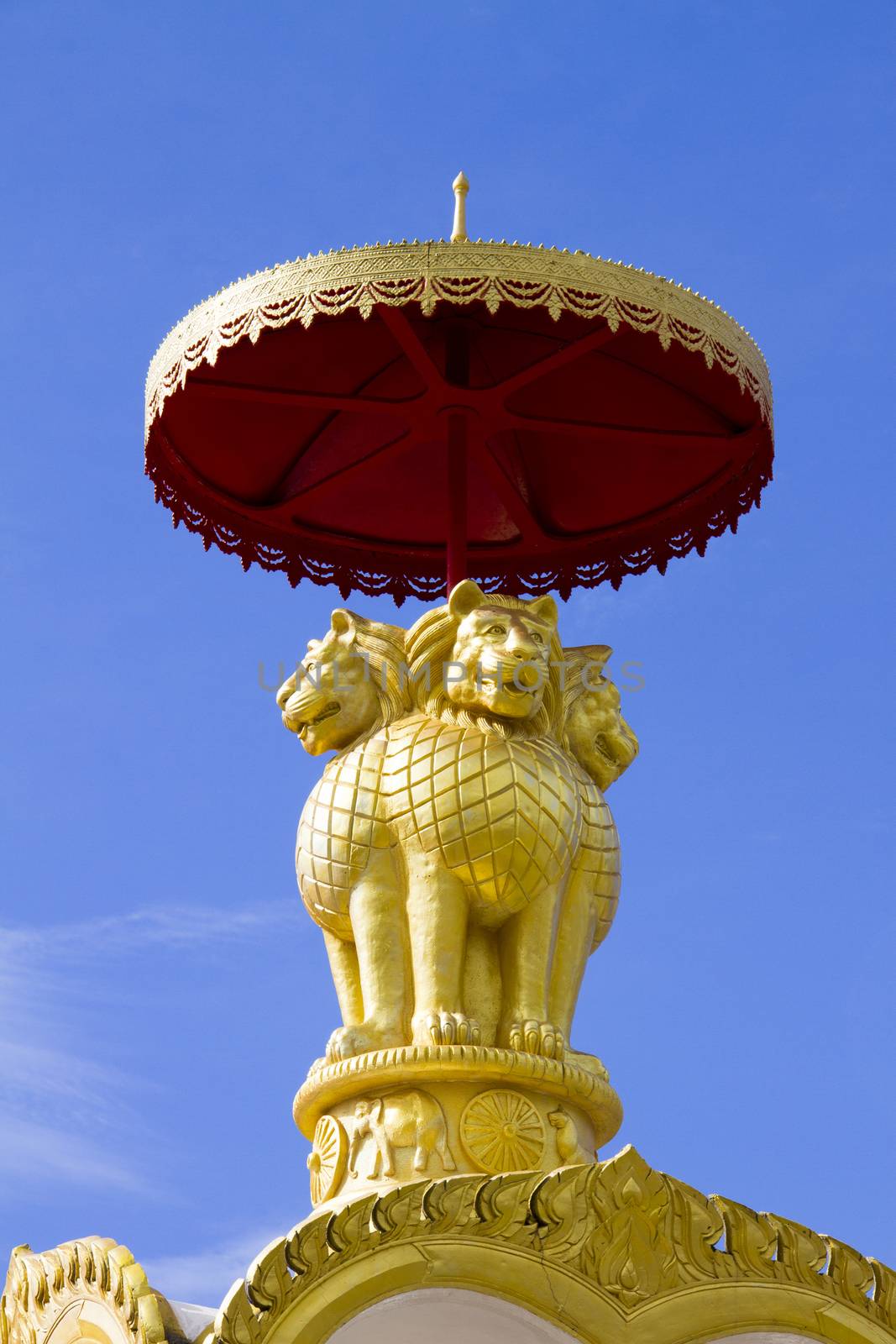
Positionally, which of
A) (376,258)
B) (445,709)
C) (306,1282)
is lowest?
(306,1282)

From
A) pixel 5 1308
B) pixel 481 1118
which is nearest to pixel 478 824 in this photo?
pixel 481 1118

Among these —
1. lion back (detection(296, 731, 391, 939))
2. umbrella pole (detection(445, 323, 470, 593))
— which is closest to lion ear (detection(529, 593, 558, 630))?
umbrella pole (detection(445, 323, 470, 593))

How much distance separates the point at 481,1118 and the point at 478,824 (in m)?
1.04

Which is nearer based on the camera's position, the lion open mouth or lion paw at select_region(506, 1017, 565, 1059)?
lion paw at select_region(506, 1017, 565, 1059)

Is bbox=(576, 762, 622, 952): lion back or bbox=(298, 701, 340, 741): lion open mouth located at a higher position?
bbox=(298, 701, 340, 741): lion open mouth

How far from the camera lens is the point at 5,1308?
29.9 ft

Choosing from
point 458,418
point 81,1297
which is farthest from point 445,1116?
point 458,418

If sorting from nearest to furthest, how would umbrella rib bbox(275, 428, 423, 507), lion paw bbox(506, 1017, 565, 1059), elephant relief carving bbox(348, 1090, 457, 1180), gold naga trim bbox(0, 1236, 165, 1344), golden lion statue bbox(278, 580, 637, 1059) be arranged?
gold naga trim bbox(0, 1236, 165, 1344) < elephant relief carving bbox(348, 1090, 457, 1180) < lion paw bbox(506, 1017, 565, 1059) < golden lion statue bbox(278, 580, 637, 1059) < umbrella rib bbox(275, 428, 423, 507)

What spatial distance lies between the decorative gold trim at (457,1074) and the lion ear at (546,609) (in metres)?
1.67

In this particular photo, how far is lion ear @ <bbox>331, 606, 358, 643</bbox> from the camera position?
9.73 metres

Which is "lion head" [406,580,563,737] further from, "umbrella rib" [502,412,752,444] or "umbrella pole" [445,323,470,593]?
"umbrella rib" [502,412,752,444]

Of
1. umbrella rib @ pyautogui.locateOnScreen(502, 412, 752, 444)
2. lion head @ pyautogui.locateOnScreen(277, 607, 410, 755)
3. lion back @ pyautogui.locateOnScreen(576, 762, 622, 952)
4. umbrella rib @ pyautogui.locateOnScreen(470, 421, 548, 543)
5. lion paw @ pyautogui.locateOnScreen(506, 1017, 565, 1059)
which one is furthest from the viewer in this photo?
umbrella rib @ pyautogui.locateOnScreen(470, 421, 548, 543)

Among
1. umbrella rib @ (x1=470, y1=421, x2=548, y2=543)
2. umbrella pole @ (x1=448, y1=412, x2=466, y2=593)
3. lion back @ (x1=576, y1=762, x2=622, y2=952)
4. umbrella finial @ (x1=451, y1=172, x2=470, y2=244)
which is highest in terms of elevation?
umbrella finial @ (x1=451, y1=172, x2=470, y2=244)

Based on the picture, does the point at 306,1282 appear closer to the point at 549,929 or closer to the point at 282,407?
the point at 549,929
